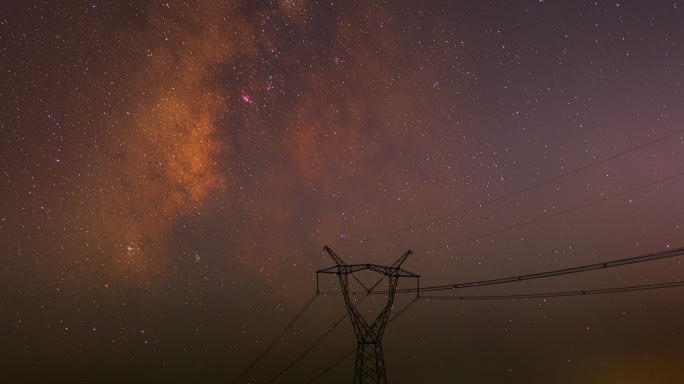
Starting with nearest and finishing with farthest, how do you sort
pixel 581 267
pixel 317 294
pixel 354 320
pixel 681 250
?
pixel 681 250
pixel 581 267
pixel 354 320
pixel 317 294

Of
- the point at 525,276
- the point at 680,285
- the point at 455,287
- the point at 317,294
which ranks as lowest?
the point at 680,285

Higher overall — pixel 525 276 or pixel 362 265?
pixel 362 265

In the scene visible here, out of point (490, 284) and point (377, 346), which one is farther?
point (377, 346)

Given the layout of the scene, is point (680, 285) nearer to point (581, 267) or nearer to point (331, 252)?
point (581, 267)

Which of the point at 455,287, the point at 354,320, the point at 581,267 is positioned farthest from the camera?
the point at 354,320

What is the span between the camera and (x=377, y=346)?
18.6 meters

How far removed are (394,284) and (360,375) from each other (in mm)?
4062

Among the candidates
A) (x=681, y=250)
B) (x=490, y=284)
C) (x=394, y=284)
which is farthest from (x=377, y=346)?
(x=681, y=250)

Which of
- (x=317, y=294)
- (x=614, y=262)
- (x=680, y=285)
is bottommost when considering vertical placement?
(x=680, y=285)

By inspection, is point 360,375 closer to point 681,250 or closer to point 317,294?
point 317,294

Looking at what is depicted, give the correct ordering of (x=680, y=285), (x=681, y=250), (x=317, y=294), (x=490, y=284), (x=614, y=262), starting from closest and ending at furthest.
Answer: (x=681, y=250)
(x=614, y=262)
(x=680, y=285)
(x=490, y=284)
(x=317, y=294)

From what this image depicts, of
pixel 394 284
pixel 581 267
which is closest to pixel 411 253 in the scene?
pixel 394 284

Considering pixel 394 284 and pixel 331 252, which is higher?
pixel 331 252

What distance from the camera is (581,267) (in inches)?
440
